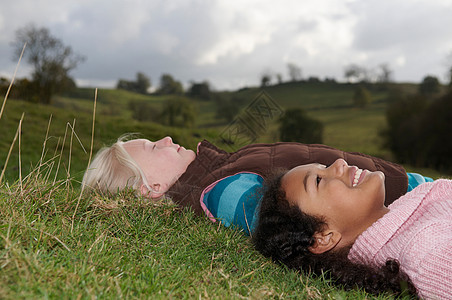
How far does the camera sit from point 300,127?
23.0 m

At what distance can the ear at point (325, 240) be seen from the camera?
9.73 feet

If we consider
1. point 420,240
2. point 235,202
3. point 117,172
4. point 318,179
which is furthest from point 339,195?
point 117,172

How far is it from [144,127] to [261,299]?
533 inches

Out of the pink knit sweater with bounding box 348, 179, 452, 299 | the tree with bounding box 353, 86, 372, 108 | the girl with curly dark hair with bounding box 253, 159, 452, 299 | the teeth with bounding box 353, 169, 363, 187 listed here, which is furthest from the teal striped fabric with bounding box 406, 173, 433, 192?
the tree with bounding box 353, 86, 372, 108

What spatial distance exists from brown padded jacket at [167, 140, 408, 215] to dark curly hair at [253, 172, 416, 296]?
38.3 inches

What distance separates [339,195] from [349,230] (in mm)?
342

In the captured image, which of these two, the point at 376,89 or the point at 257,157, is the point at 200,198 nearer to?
the point at 257,157

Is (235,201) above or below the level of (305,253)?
above

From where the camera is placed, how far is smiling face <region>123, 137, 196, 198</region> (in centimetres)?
427

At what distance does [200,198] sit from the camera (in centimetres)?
374

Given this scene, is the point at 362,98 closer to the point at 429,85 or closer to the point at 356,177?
the point at 429,85

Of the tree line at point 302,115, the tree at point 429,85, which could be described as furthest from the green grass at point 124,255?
the tree at point 429,85

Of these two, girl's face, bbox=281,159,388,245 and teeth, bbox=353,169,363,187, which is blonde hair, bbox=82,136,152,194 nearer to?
girl's face, bbox=281,159,388,245

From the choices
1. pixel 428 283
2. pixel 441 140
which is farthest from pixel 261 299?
pixel 441 140
